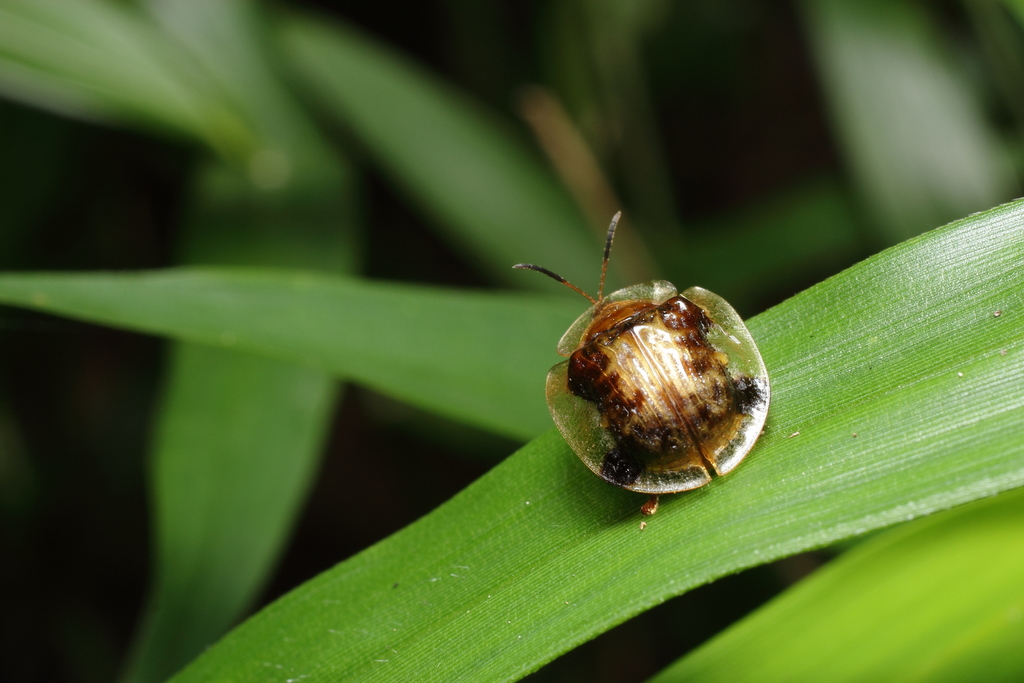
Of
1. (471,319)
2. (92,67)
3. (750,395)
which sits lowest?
(750,395)

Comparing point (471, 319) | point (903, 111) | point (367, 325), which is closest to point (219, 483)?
point (367, 325)

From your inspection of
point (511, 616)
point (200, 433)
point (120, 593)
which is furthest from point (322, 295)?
point (120, 593)

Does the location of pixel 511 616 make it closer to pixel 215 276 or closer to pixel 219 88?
pixel 215 276

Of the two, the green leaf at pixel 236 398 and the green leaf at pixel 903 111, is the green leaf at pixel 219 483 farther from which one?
the green leaf at pixel 903 111

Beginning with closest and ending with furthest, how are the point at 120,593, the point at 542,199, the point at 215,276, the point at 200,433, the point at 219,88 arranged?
the point at 215,276 < the point at 200,433 < the point at 219,88 < the point at 542,199 < the point at 120,593

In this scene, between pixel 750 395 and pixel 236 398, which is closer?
pixel 750 395

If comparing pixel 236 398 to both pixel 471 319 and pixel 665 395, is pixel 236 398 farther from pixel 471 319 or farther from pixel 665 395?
pixel 665 395
